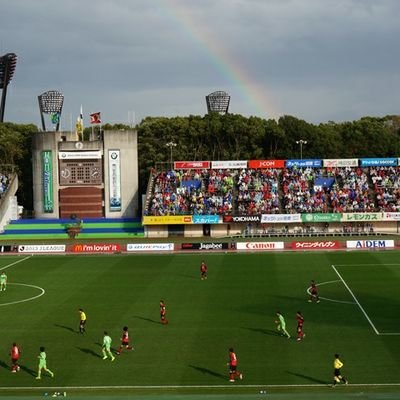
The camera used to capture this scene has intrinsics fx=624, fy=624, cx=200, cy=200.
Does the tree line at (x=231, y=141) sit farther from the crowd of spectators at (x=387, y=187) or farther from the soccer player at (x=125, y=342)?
the soccer player at (x=125, y=342)

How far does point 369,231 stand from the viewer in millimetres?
77312

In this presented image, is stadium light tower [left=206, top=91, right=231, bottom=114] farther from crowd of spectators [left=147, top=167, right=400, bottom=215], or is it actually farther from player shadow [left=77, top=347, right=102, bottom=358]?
player shadow [left=77, top=347, right=102, bottom=358]

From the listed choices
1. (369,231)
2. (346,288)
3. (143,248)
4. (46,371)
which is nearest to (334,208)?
(369,231)

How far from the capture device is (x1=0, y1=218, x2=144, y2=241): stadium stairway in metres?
81.5

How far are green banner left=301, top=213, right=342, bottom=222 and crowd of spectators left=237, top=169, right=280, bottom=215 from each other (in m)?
3.90

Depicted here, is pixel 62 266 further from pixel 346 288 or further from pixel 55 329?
pixel 346 288

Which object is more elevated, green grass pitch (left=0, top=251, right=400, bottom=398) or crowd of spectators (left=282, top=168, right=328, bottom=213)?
crowd of spectators (left=282, top=168, right=328, bottom=213)

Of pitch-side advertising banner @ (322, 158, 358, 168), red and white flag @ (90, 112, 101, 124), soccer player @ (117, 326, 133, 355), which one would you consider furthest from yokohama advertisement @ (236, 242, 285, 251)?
soccer player @ (117, 326, 133, 355)

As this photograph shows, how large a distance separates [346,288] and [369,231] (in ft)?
111

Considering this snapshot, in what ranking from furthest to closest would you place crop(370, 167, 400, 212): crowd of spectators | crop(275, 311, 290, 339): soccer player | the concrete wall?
the concrete wall → crop(370, 167, 400, 212): crowd of spectators → crop(275, 311, 290, 339): soccer player

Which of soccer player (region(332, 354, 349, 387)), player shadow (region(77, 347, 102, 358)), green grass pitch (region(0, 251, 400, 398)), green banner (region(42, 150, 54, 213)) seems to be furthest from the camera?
green banner (region(42, 150, 54, 213))

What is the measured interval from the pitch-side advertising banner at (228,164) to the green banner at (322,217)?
42.5 ft

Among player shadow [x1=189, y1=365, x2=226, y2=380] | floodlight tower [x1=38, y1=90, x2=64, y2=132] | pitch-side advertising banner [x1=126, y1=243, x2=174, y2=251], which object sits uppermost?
floodlight tower [x1=38, y1=90, x2=64, y2=132]

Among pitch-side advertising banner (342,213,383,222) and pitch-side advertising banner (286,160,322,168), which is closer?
pitch-side advertising banner (342,213,383,222)
